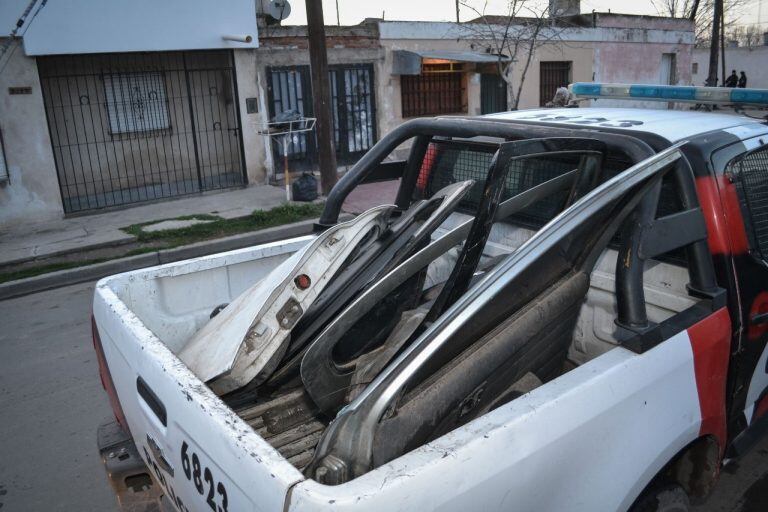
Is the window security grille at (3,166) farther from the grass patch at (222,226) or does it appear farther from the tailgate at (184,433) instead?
the tailgate at (184,433)

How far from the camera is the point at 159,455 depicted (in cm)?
206

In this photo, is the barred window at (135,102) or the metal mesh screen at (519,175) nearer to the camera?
the metal mesh screen at (519,175)

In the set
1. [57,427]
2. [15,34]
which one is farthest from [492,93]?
[57,427]

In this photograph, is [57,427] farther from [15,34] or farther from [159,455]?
[15,34]

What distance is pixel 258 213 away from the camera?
9.50m

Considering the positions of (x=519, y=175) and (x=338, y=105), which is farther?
(x=338, y=105)

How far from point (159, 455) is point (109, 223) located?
8.57 metres

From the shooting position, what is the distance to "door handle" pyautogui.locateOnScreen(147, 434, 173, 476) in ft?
6.57

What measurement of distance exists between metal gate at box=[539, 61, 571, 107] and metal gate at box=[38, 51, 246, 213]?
917 cm

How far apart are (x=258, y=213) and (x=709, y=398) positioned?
7.97 meters

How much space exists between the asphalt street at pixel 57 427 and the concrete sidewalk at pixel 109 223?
2.28m

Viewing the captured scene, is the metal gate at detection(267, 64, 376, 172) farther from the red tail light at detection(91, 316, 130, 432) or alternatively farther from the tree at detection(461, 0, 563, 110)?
the red tail light at detection(91, 316, 130, 432)

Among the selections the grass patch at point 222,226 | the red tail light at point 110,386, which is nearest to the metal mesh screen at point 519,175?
the red tail light at point 110,386

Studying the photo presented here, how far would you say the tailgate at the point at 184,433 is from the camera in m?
1.50
